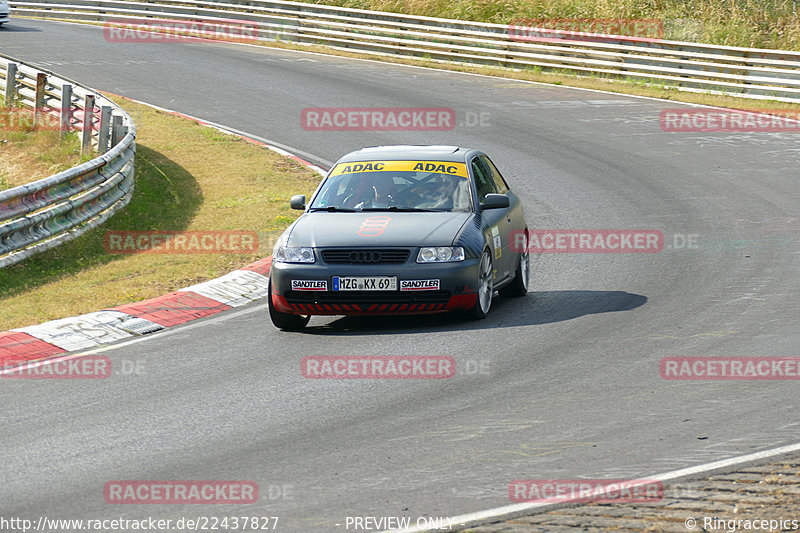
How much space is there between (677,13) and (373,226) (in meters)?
24.7

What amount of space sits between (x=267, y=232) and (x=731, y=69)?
15.8 m

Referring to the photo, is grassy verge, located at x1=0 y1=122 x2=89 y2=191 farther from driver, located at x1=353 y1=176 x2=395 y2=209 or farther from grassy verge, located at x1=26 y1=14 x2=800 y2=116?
grassy verge, located at x1=26 y1=14 x2=800 y2=116

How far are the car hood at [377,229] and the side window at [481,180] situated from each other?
66 centimetres

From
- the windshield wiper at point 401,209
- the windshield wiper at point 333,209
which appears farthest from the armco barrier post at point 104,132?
the windshield wiper at point 401,209

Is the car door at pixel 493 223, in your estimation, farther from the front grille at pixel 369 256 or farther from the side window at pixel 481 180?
the front grille at pixel 369 256

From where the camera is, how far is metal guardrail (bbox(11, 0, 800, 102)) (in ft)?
87.3

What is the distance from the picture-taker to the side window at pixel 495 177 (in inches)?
492

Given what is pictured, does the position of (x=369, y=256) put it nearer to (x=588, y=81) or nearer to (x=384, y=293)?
(x=384, y=293)

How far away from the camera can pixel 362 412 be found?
315 inches

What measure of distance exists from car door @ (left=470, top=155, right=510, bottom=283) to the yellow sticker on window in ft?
0.66

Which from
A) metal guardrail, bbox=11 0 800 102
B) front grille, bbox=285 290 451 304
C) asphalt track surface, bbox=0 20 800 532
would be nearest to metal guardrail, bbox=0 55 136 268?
asphalt track surface, bbox=0 20 800 532

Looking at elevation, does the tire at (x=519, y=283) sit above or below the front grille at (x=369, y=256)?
below

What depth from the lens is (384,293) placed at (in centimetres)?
1029

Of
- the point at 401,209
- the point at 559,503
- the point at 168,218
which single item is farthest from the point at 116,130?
the point at 559,503
